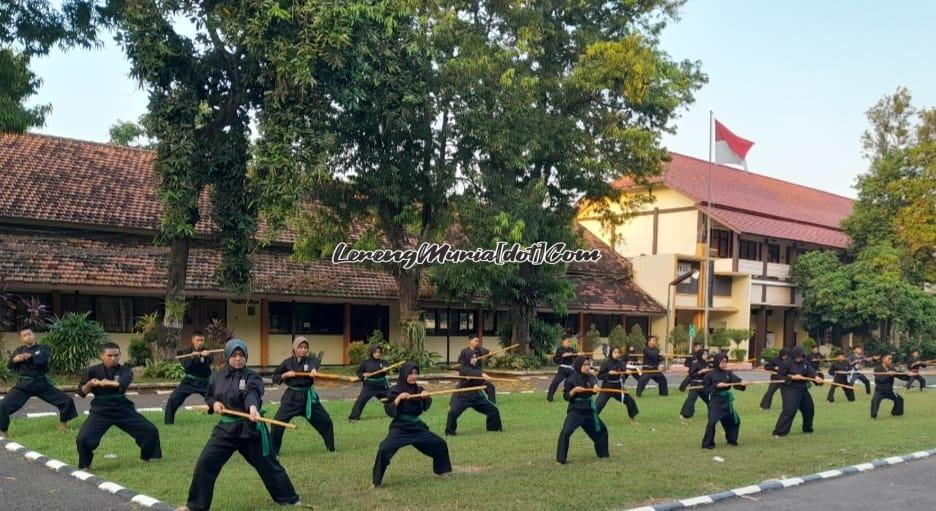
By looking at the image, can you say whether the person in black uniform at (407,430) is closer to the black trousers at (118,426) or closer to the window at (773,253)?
the black trousers at (118,426)

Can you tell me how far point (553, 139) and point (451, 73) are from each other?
13.4 feet

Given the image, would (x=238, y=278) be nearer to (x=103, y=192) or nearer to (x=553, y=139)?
(x=103, y=192)

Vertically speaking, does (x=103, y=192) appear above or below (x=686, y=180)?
below

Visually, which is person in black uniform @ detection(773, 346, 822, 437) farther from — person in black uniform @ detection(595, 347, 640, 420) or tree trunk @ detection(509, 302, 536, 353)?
tree trunk @ detection(509, 302, 536, 353)

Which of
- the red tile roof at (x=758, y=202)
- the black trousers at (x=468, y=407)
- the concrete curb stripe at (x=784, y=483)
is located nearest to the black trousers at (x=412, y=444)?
the concrete curb stripe at (x=784, y=483)

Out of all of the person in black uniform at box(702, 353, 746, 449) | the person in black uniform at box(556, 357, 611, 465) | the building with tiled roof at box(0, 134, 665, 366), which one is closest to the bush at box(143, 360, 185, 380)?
the building with tiled roof at box(0, 134, 665, 366)

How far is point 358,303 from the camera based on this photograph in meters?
26.4

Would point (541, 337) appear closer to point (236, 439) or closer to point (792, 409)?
point (792, 409)

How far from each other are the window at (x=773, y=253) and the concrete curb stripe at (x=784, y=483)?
26955 millimetres

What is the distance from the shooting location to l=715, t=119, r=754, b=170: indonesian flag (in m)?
30.5

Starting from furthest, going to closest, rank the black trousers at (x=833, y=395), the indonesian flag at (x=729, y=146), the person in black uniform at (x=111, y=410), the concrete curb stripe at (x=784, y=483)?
the indonesian flag at (x=729, y=146), the black trousers at (x=833, y=395), the person in black uniform at (x=111, y=410), the concrete curb stripe at (x=784, y=483)

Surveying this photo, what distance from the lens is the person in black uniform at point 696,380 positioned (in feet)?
50.1

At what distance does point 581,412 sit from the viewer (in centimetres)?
1054

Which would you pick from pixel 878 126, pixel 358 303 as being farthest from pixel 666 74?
pixel 878 126
